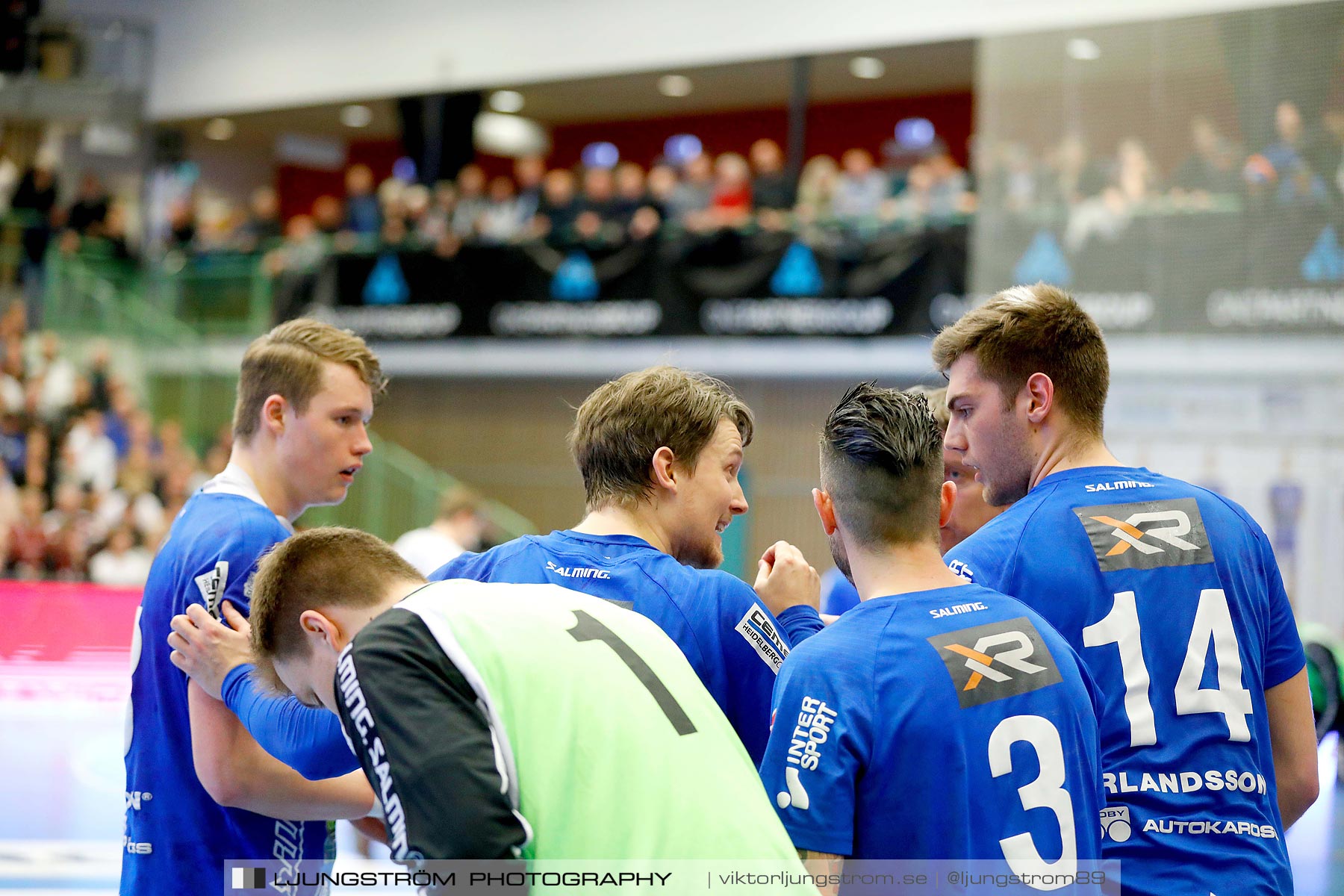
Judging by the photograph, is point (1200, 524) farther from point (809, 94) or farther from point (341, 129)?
point (341, 129)

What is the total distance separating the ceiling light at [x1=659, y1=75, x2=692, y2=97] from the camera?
2183cm

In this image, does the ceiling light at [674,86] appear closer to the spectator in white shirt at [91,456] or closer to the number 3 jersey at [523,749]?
the spectator in white shirt at [91,456]

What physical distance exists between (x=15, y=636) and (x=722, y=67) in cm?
1498

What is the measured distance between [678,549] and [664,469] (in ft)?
0.65

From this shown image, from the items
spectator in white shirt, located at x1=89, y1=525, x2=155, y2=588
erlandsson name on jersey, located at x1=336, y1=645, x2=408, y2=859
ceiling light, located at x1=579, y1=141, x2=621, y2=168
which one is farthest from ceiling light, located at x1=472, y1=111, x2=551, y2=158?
erlandsson name on jersey, located at x1=336, y1=645, x2=408, y2=859

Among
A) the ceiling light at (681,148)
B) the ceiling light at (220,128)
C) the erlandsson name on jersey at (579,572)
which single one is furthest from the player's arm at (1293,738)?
the ceiling light at (220,128)

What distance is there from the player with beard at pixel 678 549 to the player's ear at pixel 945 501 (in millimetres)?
385

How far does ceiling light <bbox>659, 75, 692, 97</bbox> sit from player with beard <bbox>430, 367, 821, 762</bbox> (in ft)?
64.7

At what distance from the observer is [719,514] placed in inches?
113

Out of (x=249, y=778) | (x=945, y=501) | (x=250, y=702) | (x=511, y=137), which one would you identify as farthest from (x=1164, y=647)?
(x=511, y=137)

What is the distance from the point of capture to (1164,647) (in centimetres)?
270

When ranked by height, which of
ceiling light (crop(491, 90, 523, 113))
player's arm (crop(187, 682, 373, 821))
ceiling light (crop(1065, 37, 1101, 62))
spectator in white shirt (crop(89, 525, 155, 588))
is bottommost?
spectator in white shirt (crop(89, 525, 155, 588))

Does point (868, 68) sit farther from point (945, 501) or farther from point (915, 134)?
point (945, 501)

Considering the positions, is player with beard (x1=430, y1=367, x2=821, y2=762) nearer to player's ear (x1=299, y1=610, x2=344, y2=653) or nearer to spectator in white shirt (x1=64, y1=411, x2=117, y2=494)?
player's ear (x1=299, y1=610, x2=344, y2=653)
